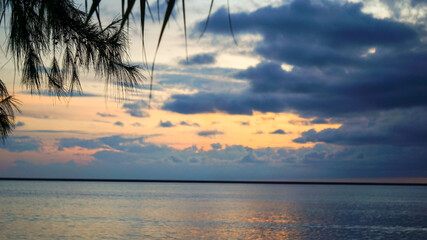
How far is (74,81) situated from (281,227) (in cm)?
3582

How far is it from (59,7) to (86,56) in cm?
73

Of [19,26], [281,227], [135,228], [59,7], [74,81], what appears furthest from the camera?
[281,227]

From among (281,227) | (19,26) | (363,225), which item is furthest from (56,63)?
(363,225)

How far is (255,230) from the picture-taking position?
3622 centimetres

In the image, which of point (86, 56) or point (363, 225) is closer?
point (86, 56)

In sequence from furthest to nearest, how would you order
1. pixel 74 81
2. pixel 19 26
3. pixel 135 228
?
1. pixel 135 228
2. pixel 74 81
3. pixel 19 26

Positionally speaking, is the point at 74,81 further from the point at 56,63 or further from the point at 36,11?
the point at 36,11

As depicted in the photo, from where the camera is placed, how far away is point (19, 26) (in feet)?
16.1

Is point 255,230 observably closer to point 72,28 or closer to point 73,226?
point 73,226

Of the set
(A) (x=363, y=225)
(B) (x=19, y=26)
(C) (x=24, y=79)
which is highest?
(B) (x=19, y=26)

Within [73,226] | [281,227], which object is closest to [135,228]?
[73,226]

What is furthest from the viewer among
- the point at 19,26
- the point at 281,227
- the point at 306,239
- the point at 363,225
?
the point at 363,225

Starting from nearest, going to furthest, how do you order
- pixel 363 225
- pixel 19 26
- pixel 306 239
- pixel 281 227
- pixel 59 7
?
1. pixel 19 26
2. pixel 59 7
3. pixel 306 239
4. pixel 281 227
5. pixel 363 225

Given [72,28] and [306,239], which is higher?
[72,28]
